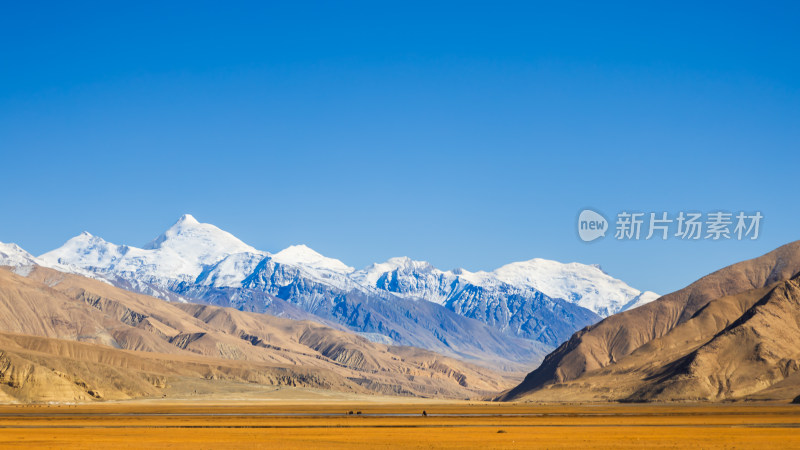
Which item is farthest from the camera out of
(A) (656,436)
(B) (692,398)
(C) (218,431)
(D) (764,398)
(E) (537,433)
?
(B) (692,398)

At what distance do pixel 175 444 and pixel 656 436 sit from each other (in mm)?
36753

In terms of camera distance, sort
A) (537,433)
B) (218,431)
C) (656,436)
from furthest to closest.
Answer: (218,431), (537,433), (656,436)

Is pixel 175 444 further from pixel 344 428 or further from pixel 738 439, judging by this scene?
pixel 738 439

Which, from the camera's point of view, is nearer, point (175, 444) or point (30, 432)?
point (175, 444)

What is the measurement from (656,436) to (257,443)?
3076 cm

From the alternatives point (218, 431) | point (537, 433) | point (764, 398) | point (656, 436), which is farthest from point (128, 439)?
point (764, 398)

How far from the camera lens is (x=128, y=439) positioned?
255 ft

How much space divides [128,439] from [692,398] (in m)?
148

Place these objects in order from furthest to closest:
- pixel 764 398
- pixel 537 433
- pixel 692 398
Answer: pixel 692 398, pixel 764 398, pixel 537 433

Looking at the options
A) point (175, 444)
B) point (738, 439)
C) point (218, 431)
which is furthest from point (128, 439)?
point (738, 439)

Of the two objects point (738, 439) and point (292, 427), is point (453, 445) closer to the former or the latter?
point (738, 439)

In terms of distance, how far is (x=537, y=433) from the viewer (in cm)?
8362

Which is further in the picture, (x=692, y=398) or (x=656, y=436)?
(x=692, y=398)

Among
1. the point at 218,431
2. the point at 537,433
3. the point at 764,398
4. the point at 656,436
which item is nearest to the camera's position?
the point at 656,436
